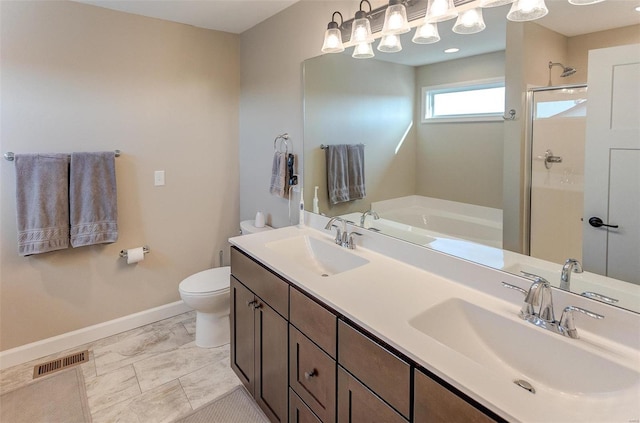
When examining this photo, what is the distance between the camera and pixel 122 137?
2652 millimetres

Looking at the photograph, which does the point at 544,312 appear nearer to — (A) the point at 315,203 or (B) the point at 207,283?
(A) the point at 315,203

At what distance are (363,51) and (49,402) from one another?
8.55 ft

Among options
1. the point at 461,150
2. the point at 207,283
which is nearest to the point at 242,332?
the point at 207,283

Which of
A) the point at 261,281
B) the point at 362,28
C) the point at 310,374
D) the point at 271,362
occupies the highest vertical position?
the point at 362,28

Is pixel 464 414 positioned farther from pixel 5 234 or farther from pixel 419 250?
pixel 5 234

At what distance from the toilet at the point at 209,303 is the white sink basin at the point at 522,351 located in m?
1.62

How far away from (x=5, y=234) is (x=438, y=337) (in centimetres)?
266

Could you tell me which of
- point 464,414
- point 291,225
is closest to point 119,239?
point 291,225

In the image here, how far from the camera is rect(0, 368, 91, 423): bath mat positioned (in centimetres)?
192

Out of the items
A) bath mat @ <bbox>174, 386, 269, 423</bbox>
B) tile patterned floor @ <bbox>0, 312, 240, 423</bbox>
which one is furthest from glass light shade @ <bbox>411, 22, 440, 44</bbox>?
tile patterned floor @ <bbox>0, 312, 240, 423</bbox>

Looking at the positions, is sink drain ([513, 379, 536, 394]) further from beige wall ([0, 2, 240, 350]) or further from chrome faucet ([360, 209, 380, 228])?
beige wall ([0, 2, 240, 350])

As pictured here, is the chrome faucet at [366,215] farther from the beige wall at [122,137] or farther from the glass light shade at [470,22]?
the beige wall at [122,137]

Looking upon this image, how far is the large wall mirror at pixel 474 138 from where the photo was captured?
1147mm

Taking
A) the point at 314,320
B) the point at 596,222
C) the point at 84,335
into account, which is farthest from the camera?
the point at 84,335
